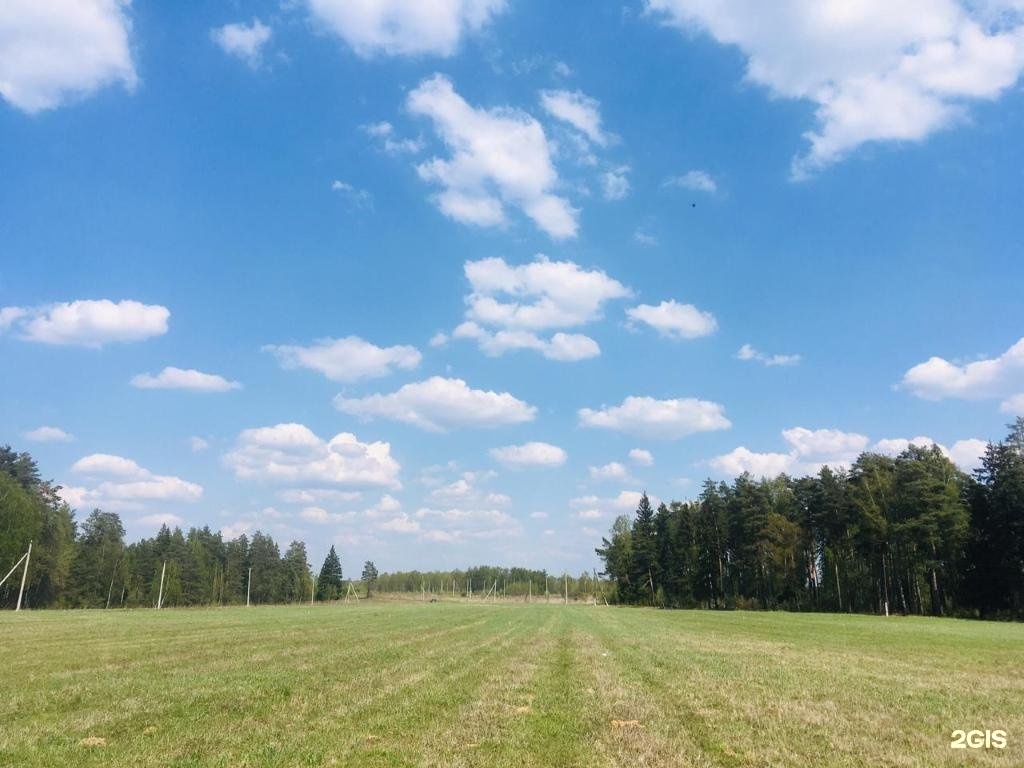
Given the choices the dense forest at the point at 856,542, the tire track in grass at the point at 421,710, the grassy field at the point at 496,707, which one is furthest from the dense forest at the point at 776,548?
the tire track in grass at the point at 421,710

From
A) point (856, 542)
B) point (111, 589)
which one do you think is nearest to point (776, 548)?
point (856, 542)

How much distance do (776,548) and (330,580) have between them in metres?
128

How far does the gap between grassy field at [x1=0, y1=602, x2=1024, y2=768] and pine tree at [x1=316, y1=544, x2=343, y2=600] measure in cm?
15872

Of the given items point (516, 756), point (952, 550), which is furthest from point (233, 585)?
point (516, 756)

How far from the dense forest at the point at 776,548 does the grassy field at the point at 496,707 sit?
5178 centimetres

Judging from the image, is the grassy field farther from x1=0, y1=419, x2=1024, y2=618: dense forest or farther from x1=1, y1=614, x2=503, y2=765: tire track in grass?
x1=0, y1=419, x2=1024, y2=618: dense forest

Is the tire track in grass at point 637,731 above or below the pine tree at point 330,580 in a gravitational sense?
above

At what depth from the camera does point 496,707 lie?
39.7 ft

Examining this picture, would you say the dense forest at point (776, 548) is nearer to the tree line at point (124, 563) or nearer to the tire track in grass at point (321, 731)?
the tree line at point (124, 563)

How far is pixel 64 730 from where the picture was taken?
998 cm

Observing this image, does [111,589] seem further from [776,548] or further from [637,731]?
[637,731]

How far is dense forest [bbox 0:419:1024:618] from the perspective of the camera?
65438 mm

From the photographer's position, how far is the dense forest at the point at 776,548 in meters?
65.4

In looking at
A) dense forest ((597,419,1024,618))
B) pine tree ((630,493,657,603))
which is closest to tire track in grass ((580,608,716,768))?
dense forest ((597,419,1024,618))
